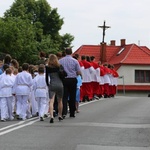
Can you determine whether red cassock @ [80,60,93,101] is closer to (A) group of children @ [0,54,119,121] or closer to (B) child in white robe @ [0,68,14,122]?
(A) group of children @ [0,54,119,121]

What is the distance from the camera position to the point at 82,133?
1350 centimetres

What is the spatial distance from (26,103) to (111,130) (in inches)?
161

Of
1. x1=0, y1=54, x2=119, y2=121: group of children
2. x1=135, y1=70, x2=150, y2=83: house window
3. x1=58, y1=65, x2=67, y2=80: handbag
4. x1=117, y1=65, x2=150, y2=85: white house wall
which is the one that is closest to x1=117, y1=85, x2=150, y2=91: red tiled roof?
x1=117, y1=65, x2=150, y2=85: white house wall

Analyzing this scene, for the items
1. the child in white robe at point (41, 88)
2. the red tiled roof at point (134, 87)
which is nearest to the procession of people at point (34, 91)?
the child in white robe at point (41, 88)

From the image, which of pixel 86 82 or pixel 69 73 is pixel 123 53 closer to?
pixel 86 82

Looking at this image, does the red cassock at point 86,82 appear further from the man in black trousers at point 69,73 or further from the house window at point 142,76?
the house window at point 142,76

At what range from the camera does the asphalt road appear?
37.8ft

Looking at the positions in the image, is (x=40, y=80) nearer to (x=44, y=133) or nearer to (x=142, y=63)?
(x=44, y=133)

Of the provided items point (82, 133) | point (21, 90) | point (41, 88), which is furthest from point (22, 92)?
point (82, 133)

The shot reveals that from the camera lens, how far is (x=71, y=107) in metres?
17.4

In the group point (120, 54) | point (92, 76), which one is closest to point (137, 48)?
point (120, 54)

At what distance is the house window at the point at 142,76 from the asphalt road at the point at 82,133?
57190mm

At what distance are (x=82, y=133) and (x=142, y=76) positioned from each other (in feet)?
208

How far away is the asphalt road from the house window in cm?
5719
